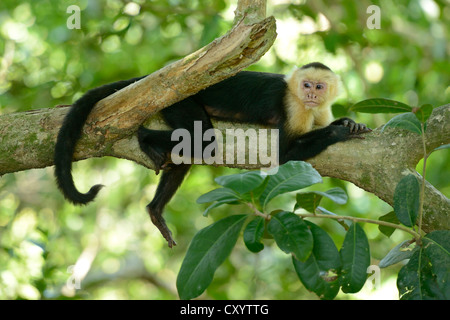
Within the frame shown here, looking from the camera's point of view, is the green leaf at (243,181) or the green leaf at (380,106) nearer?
the green leaf at (243,181)

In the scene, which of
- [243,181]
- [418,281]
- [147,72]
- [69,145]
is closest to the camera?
[243,181]

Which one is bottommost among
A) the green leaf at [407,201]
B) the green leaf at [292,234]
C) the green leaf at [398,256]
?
the green leaf at [398,256]

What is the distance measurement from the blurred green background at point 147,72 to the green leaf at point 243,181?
242cm

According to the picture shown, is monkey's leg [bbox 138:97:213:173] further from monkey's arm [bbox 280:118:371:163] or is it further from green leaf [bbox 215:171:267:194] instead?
green leaf [bbox 215:171:267:194]

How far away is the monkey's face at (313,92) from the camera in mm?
3809

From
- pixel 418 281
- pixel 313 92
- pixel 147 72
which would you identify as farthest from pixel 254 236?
pixel 147 72

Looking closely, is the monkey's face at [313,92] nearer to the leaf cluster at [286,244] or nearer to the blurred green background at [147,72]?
the blurred green background at [147,72]

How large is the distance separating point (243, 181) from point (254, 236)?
0.92 ft

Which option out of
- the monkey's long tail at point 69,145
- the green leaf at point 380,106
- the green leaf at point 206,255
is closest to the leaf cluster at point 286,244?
the green leaf at point 206,255

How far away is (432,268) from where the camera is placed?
2.03 meters

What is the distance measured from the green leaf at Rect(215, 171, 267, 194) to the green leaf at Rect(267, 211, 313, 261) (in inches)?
8.9

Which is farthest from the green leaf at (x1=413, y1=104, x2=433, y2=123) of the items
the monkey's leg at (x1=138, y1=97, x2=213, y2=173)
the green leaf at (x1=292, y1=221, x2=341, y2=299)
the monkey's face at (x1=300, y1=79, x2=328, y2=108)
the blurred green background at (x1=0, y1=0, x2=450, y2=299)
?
the blurred green background at (x1=0, y1=0, x2=450, y2=299)

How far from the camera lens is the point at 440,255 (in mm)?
2035

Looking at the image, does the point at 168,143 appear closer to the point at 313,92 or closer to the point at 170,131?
the point at 170,131
